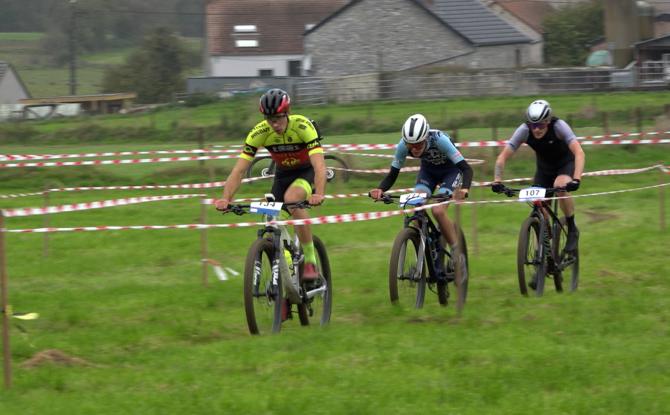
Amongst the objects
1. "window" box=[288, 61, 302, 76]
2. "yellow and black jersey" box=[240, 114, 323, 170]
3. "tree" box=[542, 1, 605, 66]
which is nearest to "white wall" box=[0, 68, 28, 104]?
"window" box=[288, 61, 302, 76]

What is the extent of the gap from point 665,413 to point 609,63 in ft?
192

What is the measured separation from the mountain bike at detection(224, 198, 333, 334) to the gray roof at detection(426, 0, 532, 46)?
62990mm

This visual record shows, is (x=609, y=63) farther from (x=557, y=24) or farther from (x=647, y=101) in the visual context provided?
(x=647, y=101)

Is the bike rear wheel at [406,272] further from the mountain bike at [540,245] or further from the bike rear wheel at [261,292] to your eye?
the bike rear wheel at [261,292]

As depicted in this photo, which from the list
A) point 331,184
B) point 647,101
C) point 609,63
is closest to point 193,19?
point 609,63

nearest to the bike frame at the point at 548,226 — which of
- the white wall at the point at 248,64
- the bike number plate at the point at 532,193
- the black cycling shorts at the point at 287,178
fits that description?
the bike number plate at the point at 532,193

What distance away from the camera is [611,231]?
16109mm

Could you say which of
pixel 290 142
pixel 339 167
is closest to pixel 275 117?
pixel 290 142

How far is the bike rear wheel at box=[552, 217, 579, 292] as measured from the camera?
1161cm

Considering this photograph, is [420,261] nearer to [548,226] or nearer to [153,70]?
[548,226]

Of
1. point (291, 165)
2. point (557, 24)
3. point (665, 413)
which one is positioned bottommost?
point (665, 413)

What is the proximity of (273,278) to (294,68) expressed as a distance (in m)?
70.9

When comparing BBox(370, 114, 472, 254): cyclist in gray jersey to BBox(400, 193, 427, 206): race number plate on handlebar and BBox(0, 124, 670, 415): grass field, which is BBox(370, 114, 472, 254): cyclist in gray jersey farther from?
BBox(0, 124, 670, 415): grass field

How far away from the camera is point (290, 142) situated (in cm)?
992
